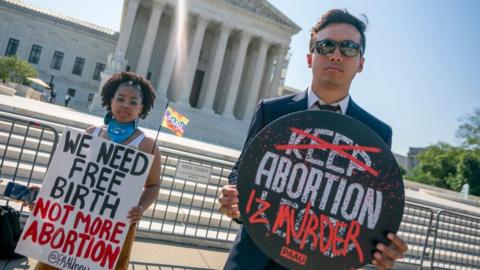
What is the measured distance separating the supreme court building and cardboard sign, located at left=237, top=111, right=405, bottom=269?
1309 inches

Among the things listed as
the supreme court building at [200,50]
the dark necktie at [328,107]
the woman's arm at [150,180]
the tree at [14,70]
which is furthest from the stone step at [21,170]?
the tree at [14,70]

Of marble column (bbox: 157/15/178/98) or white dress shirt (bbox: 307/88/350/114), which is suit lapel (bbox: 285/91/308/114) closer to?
white dress shirt (bbox: 307/88/350/114)

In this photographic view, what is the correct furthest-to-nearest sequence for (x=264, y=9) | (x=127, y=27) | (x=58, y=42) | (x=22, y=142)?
1. (x=58, y=42)
2. (x=264, y=9)
3. (x=127, y=27)
4. (x=22, y=142)

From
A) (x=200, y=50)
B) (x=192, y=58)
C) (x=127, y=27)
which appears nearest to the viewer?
(x=127, y=27)

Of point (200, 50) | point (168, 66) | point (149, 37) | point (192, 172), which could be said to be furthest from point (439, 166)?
point (192, 172)

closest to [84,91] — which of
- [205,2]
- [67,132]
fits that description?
[205,2]

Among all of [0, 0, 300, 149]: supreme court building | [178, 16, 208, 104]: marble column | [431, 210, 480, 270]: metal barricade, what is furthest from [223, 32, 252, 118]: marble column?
[431, 210, 480, 270]: metal barricade

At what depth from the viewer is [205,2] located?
40.3 meters

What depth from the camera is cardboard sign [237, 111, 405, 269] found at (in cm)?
140

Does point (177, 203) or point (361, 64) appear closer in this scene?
point (361, 64)

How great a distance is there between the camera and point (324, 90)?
1755 millimetres

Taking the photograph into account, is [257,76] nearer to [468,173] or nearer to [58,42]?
[58,42]

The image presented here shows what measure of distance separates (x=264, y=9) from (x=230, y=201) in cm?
4439

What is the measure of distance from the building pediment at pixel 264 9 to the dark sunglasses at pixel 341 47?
1677 inches
